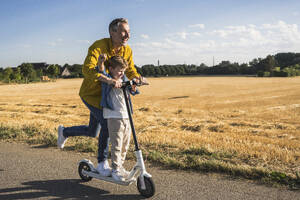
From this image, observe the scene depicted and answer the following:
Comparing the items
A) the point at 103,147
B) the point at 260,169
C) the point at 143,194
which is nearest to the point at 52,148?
the point at 103,147

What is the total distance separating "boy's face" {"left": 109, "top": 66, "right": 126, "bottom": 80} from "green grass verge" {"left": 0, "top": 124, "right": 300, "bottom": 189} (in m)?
1.62

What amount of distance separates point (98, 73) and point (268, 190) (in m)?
2.43

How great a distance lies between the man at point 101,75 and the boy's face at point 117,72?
0.19 metres

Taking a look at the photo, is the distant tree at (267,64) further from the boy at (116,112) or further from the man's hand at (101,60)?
the man's hand at (101,60)

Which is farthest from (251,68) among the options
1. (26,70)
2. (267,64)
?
(26,70)

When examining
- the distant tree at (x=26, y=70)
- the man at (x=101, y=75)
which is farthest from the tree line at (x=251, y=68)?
the man at (x=101, y=75)

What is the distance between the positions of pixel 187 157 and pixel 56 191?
2022mm

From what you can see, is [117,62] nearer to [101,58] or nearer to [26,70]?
[101,58]

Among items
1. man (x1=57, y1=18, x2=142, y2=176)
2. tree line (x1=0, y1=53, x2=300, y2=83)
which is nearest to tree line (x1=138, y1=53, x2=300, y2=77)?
tree line (x1=0, y1=53, x2=300, y2=83)

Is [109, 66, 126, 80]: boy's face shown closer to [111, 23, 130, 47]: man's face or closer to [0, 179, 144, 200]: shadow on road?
[111, 23, 130, 47]: man's face

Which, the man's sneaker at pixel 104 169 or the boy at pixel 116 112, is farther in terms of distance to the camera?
the man's sneaker at pixel 104 169

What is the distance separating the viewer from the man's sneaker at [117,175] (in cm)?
338

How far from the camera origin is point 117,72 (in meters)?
3.43

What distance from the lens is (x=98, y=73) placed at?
10.5ft
